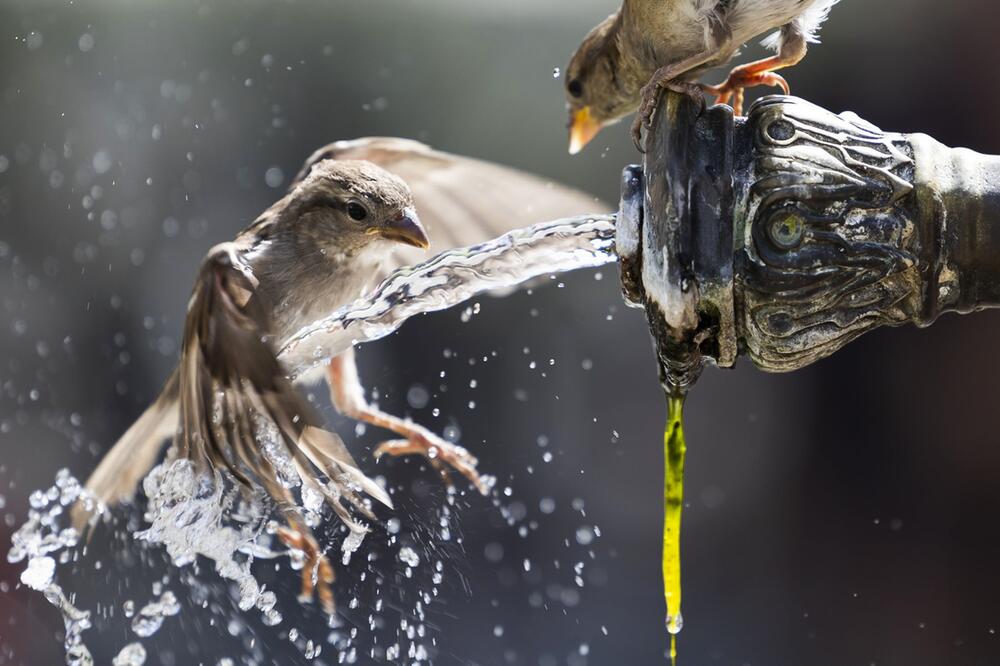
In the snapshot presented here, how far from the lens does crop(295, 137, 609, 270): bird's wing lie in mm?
3006

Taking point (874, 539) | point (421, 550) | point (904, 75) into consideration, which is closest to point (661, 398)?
point (874, 539)

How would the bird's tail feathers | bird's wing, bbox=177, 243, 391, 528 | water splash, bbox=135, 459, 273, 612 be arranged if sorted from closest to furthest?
bird's wing, bbox=177, 243, 391, 528 < water splash, bbox=135, 459, 273, 612 < the bird's tail feathers

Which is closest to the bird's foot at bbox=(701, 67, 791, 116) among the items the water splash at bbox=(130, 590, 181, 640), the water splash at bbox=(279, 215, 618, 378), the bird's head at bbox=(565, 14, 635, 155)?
the water splash at bbox=(279, 215, 618, 378)

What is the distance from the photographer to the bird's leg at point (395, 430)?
2.83 meters

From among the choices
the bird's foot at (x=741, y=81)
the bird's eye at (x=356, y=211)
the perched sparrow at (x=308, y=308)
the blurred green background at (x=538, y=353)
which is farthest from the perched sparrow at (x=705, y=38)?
the blurred green background at (x=538, y=353)

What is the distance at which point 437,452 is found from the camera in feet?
9.26

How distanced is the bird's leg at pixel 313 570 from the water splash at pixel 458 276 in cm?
42

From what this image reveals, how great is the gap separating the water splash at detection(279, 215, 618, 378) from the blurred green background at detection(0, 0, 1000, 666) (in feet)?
3.63

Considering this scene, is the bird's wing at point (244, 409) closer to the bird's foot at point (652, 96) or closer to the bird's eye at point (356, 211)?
the bird's eye at point (356, 211)

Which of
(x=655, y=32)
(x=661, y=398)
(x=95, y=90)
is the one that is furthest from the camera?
(x=661, y=398)

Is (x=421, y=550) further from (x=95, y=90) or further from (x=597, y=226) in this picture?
(x=95, y=90)

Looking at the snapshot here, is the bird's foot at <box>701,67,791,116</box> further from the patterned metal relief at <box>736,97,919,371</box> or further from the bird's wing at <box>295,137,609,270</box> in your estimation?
the bird's wing at <box>295,137,609,270</box>

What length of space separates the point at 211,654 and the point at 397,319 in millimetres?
1119

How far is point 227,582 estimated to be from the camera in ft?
8.64
